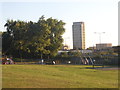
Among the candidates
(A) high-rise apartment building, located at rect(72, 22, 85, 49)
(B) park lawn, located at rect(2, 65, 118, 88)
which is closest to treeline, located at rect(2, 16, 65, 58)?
(B) park lawn, located at rect(2, 65, 118, 88)

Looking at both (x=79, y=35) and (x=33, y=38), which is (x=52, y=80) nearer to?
(x=33, y=38)

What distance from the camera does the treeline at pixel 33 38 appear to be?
67062 mm

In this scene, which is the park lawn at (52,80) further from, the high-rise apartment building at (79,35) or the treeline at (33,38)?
the high-rise apartment building at (79,35)

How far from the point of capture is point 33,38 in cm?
6688

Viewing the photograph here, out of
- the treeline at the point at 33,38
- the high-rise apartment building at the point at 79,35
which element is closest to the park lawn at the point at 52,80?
the treeline at the point at 33,38

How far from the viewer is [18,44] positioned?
66.2 metres

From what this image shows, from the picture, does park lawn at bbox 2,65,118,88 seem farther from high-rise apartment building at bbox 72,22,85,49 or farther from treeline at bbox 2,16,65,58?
high-rise apartment building at bbox 72,22,85,49

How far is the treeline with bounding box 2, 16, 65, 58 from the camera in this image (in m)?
67.1

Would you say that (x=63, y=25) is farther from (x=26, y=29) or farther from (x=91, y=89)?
(x=91, y=89)

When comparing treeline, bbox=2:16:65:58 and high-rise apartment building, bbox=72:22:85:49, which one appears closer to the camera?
treeline, bbox=2:16:65:58

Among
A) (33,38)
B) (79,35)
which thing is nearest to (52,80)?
(33,38)

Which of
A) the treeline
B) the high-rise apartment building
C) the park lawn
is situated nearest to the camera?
the park lawn

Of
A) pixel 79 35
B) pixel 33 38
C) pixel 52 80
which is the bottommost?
pixel 52 80

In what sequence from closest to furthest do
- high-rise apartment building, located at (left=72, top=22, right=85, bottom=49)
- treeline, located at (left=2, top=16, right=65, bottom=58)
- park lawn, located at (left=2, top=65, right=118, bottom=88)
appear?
park lawn, located at (left=2, top=65, right=118, bottom=88) → treeline, located at (left=2, top=16, right=65, bottom=58) → high-rise apartment building, located at (left=72, top=22, right=85, bottom=49)
